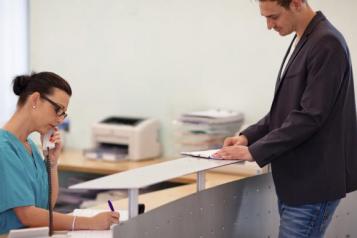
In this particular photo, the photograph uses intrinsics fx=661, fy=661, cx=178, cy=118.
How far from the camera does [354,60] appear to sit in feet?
13.0

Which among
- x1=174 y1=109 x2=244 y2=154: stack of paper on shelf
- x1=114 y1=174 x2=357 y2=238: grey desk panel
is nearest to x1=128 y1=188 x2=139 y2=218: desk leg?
x1=114 y1=174 x2=357 y2=238: grey desk panel

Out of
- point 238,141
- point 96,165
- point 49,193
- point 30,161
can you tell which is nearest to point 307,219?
point 238,141

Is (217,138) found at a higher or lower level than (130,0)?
lower

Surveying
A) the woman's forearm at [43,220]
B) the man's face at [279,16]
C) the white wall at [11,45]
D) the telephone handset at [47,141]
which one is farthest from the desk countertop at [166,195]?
the white wall at [11,45]

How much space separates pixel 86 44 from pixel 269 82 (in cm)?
141

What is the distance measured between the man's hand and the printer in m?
2.04

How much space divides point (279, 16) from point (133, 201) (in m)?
0.81

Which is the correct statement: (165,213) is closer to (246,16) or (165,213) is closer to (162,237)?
(162,237)

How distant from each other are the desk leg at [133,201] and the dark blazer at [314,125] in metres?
0.48

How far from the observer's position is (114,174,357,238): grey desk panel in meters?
2.08

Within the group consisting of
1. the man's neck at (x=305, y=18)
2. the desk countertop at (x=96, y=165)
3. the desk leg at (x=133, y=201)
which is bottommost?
the desk countertop at (x=96, y=165)

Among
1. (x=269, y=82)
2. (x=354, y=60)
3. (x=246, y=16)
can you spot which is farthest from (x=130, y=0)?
(x=354, y=60)

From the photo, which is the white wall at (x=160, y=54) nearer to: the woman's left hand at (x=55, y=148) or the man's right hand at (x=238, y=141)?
the man's right hand at (x=238, y=141)

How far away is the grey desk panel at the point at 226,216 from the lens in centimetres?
208
